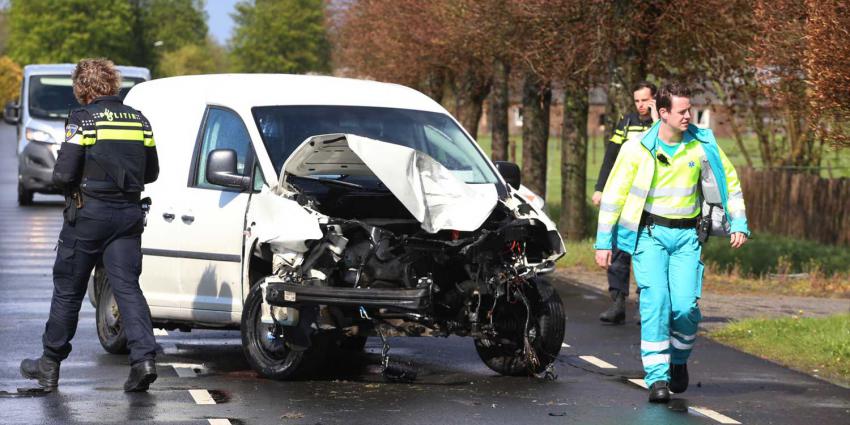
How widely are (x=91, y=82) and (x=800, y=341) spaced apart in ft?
18.7

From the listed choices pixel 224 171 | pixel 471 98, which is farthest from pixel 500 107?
pixel 224 171

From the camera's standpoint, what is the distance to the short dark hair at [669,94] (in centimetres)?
945

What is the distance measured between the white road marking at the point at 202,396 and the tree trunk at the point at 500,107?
19202 millimetres

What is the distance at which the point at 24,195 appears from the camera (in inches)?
1157

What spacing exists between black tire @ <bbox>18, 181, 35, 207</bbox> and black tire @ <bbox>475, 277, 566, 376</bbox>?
→ 1998cm

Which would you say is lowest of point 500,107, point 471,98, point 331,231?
point 331,231

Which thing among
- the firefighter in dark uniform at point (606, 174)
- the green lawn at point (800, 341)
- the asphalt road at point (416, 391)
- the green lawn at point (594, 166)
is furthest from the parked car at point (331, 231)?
the green lawn at point (594, 166)

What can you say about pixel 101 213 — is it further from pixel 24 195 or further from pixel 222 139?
pixel 24 195

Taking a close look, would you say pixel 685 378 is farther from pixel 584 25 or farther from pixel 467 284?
pixel 584 25

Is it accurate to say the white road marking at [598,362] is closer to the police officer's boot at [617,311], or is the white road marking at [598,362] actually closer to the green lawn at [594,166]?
the police officer's boot at [617,311]

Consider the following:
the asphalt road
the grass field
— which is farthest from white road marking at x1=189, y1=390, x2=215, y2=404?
the grass field

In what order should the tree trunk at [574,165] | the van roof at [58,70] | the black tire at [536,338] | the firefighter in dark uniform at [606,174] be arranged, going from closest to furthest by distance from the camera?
the black tire at [536,338]
the firefighter in dark uniform at [606,174]
the tree trunk at [574,165]
the van roof at [58,70]

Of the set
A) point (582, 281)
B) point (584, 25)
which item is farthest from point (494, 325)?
point (584, 25)

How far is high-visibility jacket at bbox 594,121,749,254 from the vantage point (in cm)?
943
